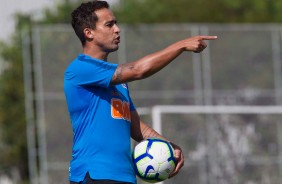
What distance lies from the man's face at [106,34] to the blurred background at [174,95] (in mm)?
6096

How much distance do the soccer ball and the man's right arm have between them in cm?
59

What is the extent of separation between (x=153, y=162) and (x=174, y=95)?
10.4 m

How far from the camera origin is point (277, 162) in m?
13.7

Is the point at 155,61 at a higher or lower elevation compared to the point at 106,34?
lower

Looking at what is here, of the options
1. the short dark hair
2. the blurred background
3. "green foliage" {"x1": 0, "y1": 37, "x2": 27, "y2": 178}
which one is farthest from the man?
"green foliage" {"x1": 0, "y1": 37, "x2": 27, "y2": 178}

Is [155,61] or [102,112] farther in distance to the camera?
[102,112]

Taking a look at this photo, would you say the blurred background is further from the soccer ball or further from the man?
the man

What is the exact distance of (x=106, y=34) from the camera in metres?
6.41

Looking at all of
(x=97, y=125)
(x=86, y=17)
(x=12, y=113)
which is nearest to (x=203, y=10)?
(x=12, y=113)

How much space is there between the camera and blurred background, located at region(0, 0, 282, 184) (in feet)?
44.0

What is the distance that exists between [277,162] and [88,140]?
312 inches

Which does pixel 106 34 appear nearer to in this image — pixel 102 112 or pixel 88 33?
pixel 88 33

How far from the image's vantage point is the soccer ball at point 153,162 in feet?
21.1

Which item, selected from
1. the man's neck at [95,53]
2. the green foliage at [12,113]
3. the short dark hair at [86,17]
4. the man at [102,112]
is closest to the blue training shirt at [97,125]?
the man at [102,112]
